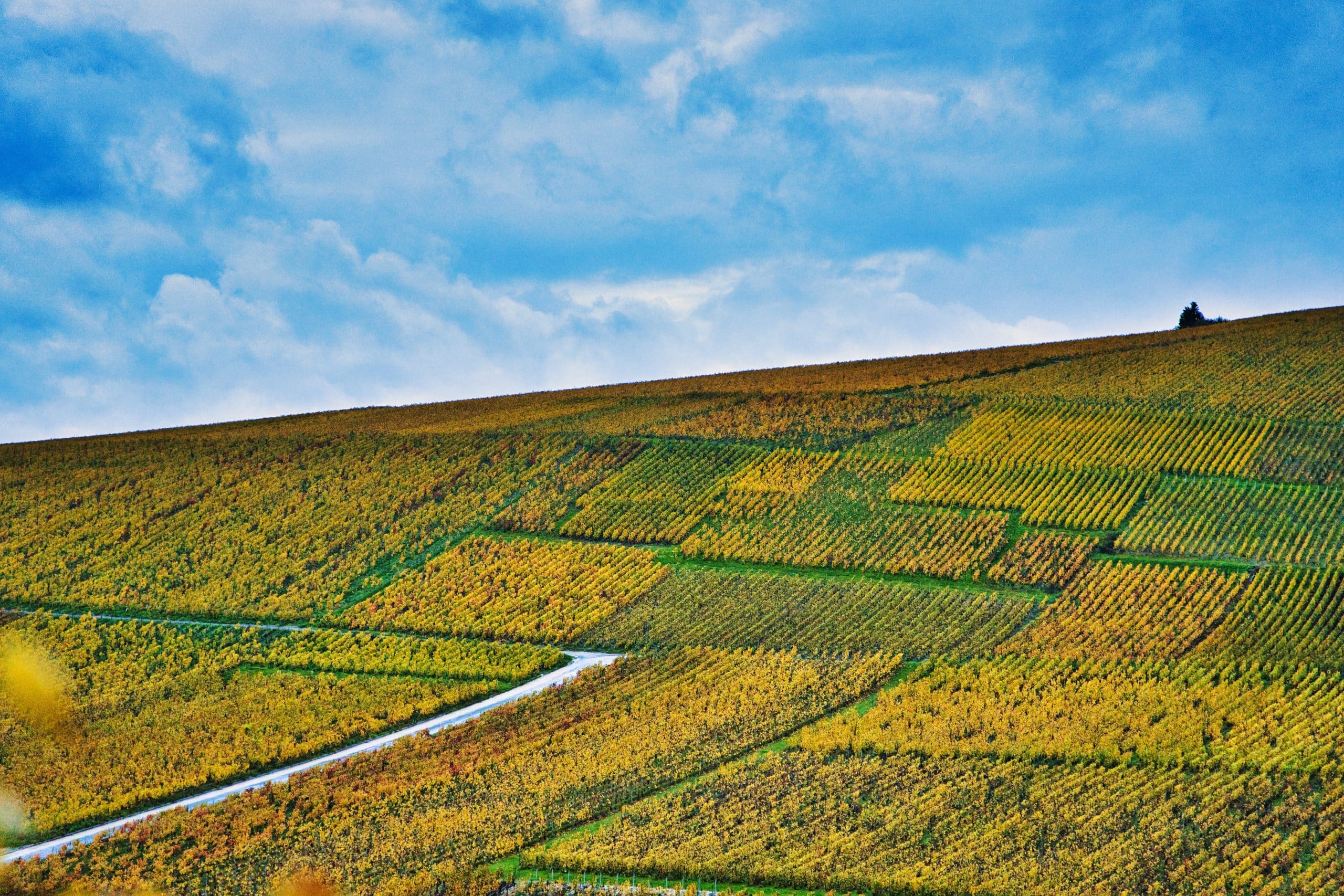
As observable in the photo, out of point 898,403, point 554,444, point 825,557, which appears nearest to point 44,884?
point 825,557

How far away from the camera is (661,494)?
6838 cm

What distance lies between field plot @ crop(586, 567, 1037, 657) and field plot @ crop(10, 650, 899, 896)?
192 centimetres

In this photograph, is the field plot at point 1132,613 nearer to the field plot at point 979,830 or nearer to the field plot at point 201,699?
the field plot at point 979,830

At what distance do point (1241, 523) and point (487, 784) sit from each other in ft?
115

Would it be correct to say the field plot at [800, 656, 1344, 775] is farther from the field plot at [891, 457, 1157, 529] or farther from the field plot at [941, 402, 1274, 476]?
the field plot at [941, 402, 1274, 476]

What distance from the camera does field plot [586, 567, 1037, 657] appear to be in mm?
50844

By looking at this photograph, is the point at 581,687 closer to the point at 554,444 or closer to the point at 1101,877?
the point at 1101,877

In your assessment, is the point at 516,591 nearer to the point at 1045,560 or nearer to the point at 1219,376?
the point at 1045,560

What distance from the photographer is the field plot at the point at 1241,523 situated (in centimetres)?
5684

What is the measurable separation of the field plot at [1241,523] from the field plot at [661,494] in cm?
1883

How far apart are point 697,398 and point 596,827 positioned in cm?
5448

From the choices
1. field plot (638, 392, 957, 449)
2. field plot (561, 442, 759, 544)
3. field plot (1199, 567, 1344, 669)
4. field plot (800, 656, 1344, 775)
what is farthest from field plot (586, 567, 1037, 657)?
field plot (638, 392, 957, 449)

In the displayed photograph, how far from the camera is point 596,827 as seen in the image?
36.4 meters

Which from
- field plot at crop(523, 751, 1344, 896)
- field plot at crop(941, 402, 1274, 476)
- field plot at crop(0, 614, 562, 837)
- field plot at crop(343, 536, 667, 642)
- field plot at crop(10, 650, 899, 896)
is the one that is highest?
field plot at crop(941, 402, 1274, 476)
